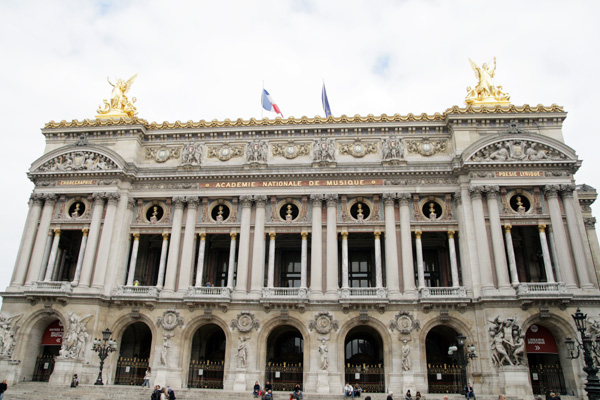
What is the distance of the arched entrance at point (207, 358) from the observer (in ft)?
106

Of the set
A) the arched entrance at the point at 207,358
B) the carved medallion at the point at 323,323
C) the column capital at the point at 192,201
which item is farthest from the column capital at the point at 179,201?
the carved medallion at the point at 323,323

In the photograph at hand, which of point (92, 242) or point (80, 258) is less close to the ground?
point (92, 242)

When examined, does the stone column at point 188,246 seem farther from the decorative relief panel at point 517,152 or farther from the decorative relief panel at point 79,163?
the decorative relief panel at point 517,152

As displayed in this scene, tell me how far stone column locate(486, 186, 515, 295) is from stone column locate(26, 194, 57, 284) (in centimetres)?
3082

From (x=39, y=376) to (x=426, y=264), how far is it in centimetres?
2840

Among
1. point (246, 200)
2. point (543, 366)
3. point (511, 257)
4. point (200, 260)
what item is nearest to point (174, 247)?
point (200, 260)

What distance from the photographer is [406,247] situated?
3278 centimetres

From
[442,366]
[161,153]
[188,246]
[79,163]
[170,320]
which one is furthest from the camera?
[161,153]

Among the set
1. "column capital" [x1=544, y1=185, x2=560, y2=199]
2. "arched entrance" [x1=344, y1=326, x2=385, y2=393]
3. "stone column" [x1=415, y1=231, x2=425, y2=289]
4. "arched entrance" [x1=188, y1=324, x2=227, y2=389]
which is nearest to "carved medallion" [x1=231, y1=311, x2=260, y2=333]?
"arched entrance" [x1=188, y1=324, x2=227, y2=389]

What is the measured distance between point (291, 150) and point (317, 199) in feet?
14.7

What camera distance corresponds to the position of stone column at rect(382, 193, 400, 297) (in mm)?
31969

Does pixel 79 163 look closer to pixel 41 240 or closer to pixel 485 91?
pixel 41 240

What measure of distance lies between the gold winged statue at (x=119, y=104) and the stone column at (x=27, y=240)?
27.0 feet

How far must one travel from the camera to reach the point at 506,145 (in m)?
33.7
